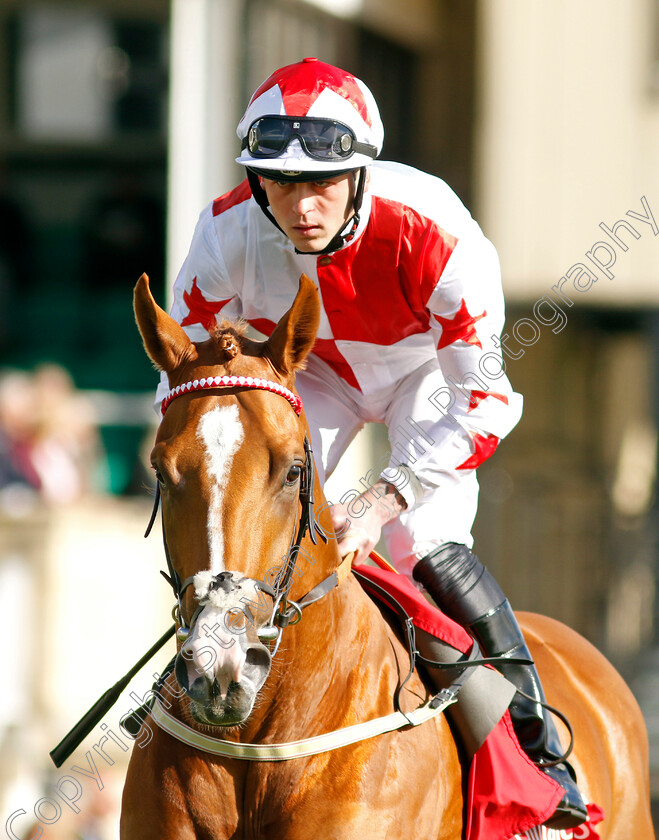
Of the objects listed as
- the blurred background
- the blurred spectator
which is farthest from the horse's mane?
the blurred spectator

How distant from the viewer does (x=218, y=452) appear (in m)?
2.62

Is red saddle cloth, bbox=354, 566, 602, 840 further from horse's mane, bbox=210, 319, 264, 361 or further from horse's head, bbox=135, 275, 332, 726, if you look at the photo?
horse's mane, bbox=210, 319, 264, 361

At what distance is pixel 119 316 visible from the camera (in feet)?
41.3

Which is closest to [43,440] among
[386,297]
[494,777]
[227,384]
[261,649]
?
[386,297]

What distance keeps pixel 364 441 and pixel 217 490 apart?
734 centimetres

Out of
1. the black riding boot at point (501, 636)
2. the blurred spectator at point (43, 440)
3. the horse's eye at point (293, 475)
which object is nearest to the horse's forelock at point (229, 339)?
the horse's eye at point (293, 475)

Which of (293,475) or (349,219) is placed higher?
(349,219)

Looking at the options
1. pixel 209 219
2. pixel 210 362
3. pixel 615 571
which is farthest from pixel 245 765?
pixel 615 571

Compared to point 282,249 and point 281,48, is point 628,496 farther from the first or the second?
point 282,249

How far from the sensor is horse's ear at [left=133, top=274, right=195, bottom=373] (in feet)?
9.28

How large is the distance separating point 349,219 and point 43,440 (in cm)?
516

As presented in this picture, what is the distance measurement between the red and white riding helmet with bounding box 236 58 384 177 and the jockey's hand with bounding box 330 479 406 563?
880 millimetres

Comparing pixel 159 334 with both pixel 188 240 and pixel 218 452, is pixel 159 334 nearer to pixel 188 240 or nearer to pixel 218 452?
pixel 218 452

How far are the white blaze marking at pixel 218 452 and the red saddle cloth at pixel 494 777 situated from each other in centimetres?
94
